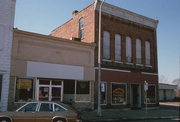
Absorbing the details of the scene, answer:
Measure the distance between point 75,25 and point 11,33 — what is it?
411 inches

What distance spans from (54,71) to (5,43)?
4.82 meters

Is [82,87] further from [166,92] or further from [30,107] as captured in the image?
[166,92]

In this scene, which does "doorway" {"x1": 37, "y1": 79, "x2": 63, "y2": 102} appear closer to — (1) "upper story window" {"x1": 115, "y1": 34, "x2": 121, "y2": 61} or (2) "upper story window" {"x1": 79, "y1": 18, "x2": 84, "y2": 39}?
(2) "upper story window" {"x1": 79, "y1": 18, "x2": 84, "y2": 39}

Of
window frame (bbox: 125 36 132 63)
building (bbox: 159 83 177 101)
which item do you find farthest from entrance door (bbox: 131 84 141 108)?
building (bbox: 159 83 177 101)

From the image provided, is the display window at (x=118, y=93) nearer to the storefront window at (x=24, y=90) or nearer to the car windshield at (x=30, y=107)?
the storefront window at (x=24, y=90)

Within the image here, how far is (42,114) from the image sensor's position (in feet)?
38.1

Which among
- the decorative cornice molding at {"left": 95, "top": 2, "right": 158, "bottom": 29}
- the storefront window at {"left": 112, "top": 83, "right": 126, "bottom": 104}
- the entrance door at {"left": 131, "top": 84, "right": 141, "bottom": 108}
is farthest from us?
the entrance door at {"left": 131, "top": 84, "right": 141, "bottom": 108}

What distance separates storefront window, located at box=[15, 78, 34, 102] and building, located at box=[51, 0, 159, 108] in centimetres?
677

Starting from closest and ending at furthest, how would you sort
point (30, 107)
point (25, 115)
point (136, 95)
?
point (25, 115), point (30, 107), point (136, 95)

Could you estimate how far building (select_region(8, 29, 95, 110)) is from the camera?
18.3 m

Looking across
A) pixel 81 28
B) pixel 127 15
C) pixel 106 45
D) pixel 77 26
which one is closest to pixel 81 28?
pixel 81 28

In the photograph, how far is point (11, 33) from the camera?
1817 centimetres

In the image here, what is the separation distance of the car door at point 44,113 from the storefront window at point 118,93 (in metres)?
13.1

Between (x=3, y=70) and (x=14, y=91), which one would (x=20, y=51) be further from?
(x=14, y=91)
